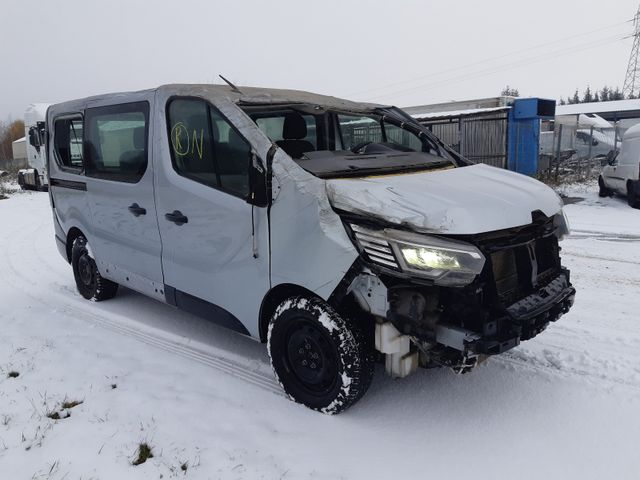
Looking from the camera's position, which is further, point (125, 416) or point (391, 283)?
point (125, 416)

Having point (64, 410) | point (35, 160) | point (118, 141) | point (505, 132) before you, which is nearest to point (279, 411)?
point (64, 410)

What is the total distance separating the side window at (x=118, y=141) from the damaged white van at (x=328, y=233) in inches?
0.9

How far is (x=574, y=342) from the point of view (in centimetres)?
405

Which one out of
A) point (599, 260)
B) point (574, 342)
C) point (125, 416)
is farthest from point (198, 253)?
point (599, 260)

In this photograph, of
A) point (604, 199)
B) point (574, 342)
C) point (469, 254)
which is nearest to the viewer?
point (469, 254)

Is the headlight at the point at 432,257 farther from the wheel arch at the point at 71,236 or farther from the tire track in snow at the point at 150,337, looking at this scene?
the wheel arch at the point at 71,236

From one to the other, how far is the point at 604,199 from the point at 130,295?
1143cm

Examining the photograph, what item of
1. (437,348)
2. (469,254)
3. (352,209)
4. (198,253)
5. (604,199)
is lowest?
(604,199)

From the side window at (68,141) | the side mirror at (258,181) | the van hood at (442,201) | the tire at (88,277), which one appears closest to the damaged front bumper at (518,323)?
the van hood at (442,201)

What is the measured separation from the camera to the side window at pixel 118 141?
13.9 feet

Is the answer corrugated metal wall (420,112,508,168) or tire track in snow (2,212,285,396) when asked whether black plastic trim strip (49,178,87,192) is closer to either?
tire track in snow (2,212,285,396)

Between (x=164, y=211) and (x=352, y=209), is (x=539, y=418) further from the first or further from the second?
(x=164, y=211)

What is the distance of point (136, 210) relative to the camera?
434cm

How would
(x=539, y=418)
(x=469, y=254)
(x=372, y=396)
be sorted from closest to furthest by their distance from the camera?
(x=469, y=254), (x=539, y=418), (x=372, y=396)
